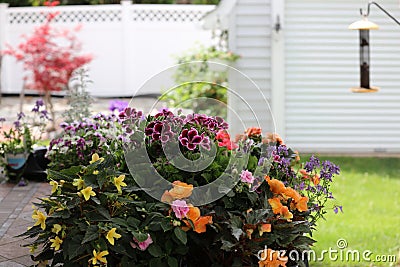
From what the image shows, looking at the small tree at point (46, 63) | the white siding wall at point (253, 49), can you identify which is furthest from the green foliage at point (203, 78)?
the small tree at point (46, 63)

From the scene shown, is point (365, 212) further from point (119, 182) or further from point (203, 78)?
point (203, 78)

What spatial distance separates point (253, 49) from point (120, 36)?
15.6 feet

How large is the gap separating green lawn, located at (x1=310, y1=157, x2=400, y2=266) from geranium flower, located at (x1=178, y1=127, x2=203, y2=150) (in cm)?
151

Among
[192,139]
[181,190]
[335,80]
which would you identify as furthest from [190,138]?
[335,80]

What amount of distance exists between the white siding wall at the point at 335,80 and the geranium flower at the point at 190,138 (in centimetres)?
444

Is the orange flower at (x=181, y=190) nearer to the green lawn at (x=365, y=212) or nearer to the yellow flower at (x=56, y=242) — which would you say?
Result: the yellow flower at (x=56, y=242)

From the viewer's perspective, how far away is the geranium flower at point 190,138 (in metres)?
2.70

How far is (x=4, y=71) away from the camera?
37.1ft

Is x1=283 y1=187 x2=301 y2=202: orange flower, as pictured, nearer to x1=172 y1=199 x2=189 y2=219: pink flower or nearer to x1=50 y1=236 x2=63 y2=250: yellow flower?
x1=172 y1=199 x2=189 y2=219: pink flower

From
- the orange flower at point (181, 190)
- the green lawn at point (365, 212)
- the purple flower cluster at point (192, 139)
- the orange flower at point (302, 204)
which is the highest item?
the purple flower cluster at point (192, 139)

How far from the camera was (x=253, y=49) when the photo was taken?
22.9ft

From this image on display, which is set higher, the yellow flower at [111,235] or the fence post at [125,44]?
the fence post at [125,44]

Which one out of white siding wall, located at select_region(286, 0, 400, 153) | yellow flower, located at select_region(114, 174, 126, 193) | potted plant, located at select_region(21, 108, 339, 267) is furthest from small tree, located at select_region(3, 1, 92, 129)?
yellow flower, located at select_region(114, 174, 126, 193)

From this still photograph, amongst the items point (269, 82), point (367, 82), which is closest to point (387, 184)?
point (367, 82)
